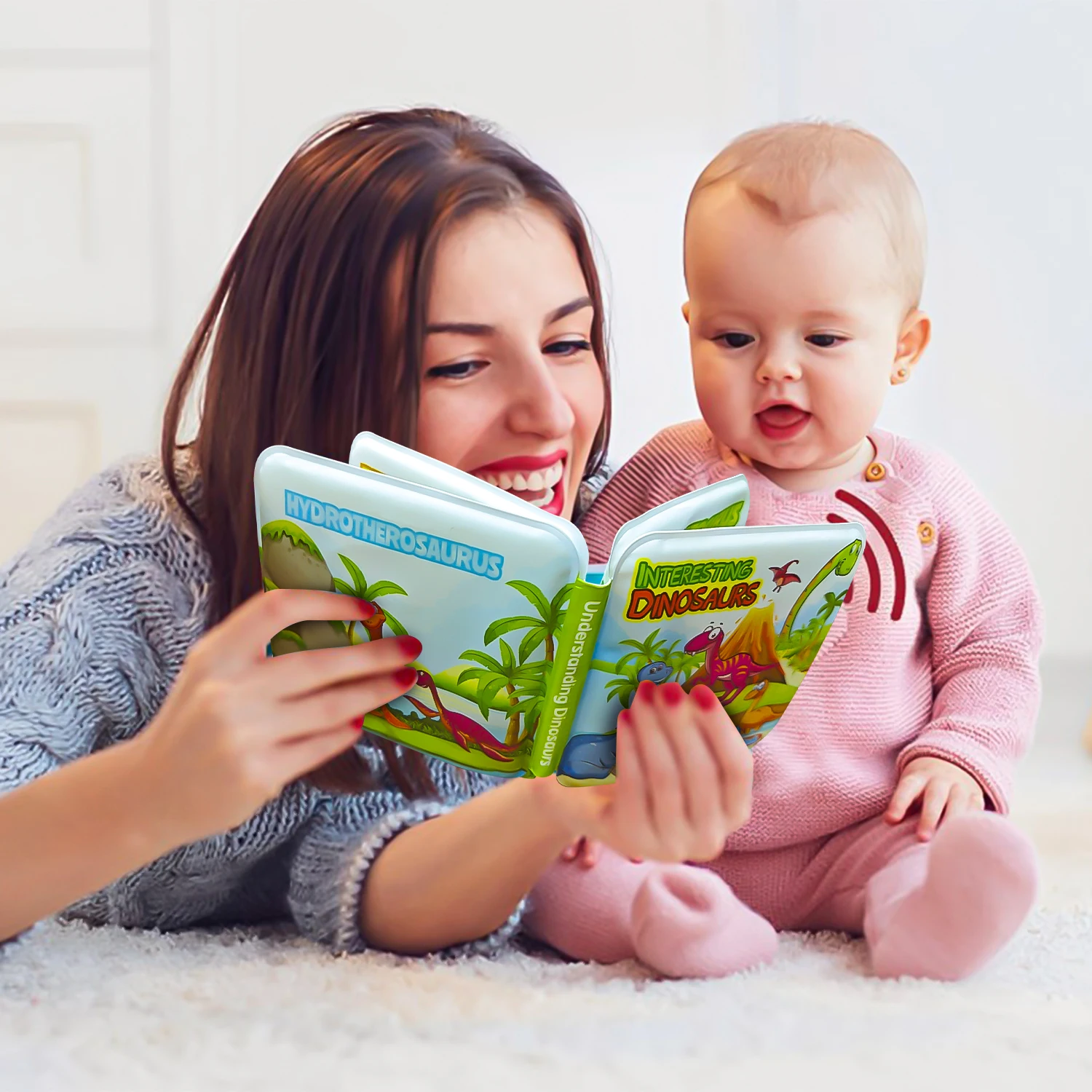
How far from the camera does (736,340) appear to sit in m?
1.26

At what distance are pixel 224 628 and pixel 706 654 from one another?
29 cm

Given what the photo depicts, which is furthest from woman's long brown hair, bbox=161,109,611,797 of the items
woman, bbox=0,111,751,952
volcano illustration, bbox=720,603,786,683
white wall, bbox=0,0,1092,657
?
white wall, bbox=0,0,1092,657

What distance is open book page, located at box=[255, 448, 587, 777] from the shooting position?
810 millimetres

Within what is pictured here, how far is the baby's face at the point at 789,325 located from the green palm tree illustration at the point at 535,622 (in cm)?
45

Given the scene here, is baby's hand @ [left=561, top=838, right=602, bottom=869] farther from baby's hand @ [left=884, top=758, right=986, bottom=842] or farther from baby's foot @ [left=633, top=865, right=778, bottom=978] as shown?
baby's hand @ [left=884, top=758, right=986, bottom=842]

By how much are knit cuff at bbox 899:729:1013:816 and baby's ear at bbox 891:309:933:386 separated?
0.31 m

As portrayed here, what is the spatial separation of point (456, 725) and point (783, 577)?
0.22 metres

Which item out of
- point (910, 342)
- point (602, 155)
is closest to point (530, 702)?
point (910, 342)

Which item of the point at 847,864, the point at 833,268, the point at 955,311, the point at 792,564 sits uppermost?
the point at 833,268

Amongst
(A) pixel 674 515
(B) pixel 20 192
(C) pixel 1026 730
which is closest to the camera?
(A) pixel 674 515

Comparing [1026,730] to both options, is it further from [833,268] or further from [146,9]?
[146,9]

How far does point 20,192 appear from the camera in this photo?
104 inches

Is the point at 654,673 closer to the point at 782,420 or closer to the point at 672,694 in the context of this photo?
the point at 672,694

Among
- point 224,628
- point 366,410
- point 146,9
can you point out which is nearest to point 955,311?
point 146,9
